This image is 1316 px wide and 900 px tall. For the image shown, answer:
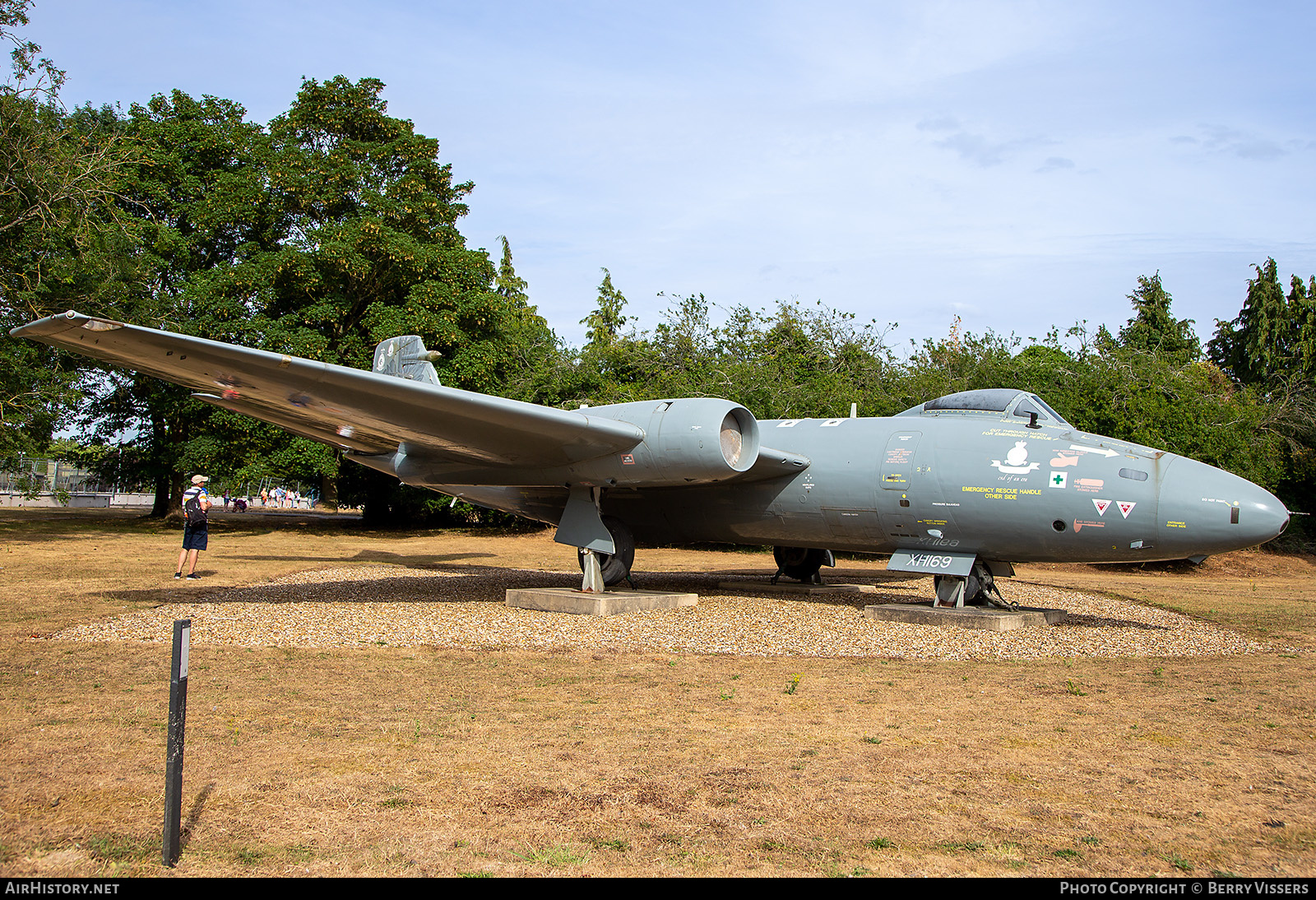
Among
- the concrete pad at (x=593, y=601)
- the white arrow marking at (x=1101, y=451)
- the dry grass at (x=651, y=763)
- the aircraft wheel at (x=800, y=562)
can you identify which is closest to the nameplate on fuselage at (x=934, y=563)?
the white arrow marking at (x=1101, y=451)

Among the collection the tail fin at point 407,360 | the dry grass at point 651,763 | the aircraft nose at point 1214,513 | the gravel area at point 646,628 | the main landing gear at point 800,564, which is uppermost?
the tail fin at point 407,360

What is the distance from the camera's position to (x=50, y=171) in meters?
19.1

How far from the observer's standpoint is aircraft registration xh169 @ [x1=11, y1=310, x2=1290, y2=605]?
30.9 ft

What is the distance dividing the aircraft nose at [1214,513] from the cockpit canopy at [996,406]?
5.31ft

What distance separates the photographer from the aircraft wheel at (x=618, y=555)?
1305cm

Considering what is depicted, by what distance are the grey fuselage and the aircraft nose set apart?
0.01m

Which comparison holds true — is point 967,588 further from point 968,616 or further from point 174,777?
point 174,777

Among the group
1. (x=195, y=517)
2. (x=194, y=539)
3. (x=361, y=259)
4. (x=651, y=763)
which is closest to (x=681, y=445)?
(x=651, y=763)

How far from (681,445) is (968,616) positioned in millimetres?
4103

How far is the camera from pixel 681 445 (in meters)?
10.9

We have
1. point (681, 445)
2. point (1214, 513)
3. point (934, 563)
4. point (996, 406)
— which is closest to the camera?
point (1214, 513)

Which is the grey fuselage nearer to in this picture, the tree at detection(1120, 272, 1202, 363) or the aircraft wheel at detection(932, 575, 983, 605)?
the aircraft wheel at detection(932, 575, 983, 605)

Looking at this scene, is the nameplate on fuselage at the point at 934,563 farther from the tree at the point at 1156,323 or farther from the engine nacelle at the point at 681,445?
the tree at the point at 1156,323

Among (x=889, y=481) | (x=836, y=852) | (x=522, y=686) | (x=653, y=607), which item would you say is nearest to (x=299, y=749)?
(x=522, y=686)
